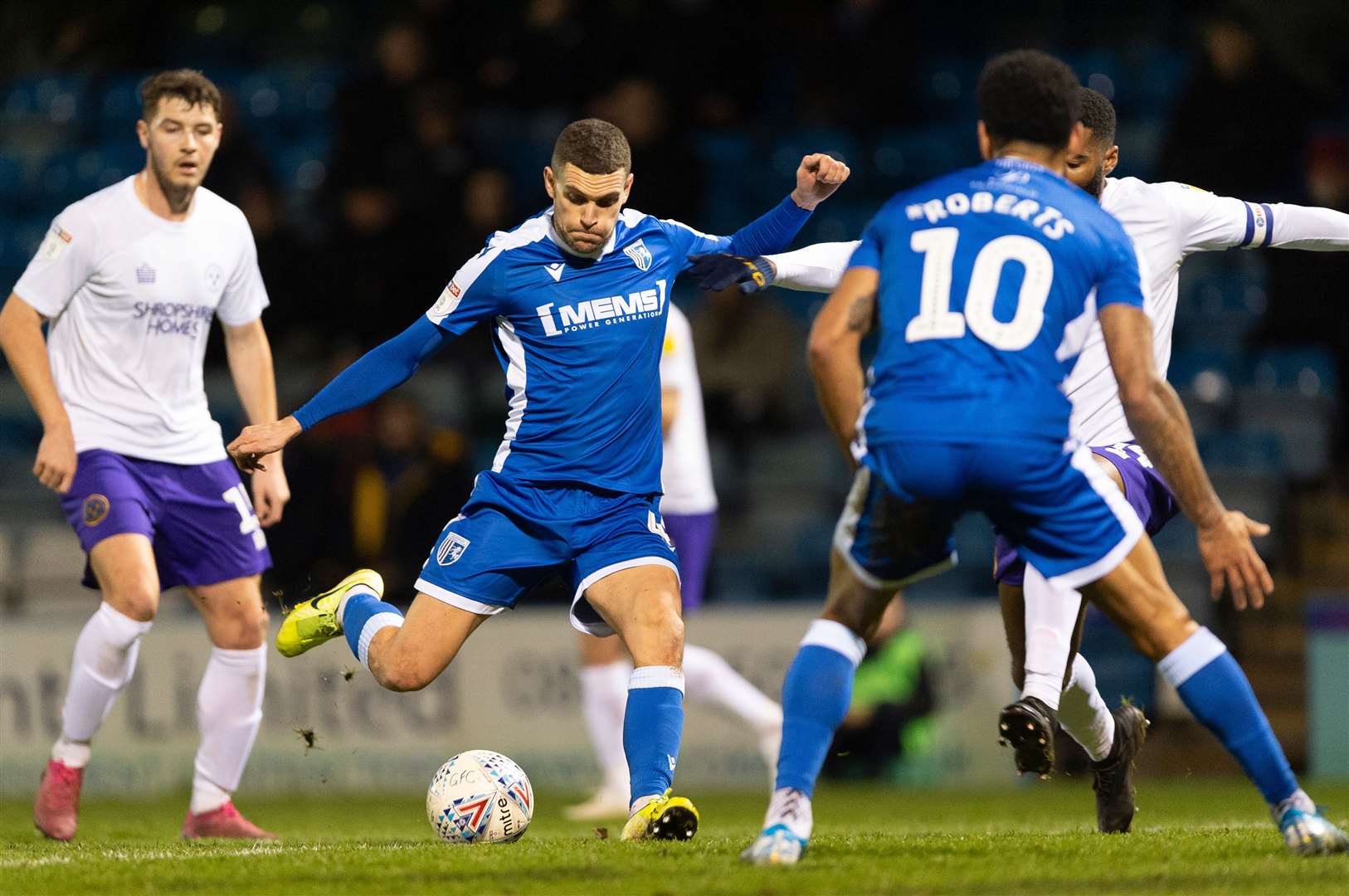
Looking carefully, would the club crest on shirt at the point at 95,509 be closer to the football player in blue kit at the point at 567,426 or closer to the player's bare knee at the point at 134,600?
the player's bare knee at the point at 134,600

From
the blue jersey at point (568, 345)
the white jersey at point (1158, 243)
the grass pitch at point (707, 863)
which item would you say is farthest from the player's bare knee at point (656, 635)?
the white jersey at point (1158, 243)

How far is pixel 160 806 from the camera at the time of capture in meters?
9.90

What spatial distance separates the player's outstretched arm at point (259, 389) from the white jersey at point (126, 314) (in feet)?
0.82

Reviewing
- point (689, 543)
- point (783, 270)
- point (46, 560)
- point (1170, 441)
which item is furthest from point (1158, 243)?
point (46, 560)

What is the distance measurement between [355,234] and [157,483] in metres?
6.29

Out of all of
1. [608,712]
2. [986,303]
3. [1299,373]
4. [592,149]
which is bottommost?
[608,712]

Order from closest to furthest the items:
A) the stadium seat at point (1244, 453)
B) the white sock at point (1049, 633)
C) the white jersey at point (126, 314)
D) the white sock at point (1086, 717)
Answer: the white sock at point (1049, 633)
the white sock at point (1086, 717)
the white jersey at point (126, 314)
the stadium seat at point (1244, 453)

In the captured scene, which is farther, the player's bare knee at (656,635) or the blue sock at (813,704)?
the player's bare knee at (656,635)

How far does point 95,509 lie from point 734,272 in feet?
8.26

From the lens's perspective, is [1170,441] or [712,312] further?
[712,312]

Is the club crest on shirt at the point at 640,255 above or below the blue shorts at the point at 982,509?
above

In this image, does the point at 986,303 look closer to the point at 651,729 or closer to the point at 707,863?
the point at 707,863

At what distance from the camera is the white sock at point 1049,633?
6.37 m

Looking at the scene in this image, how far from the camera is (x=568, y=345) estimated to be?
251 inches
